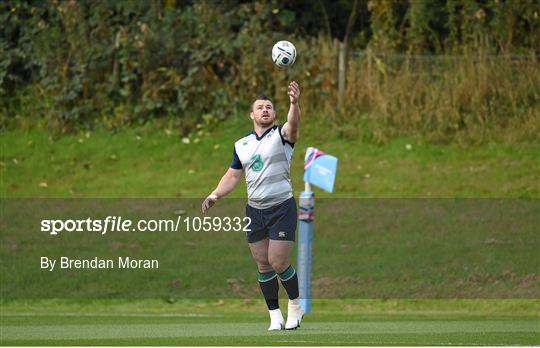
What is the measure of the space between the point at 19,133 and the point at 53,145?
967 mm

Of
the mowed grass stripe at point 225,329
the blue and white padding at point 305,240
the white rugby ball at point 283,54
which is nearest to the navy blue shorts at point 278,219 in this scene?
the mowed grass stripe at point 225,329

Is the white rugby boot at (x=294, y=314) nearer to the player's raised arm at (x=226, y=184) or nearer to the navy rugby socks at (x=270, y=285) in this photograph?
the navy rugby socks at (x=270, y=285)

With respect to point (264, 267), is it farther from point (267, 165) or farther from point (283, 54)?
point (283, 54)

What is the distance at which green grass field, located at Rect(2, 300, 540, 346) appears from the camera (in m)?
11.2

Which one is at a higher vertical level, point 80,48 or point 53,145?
point 80,48

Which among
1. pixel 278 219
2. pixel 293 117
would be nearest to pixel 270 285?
pixel 278 219

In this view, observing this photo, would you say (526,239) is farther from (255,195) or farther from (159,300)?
(255,195)

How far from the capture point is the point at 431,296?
63.8 feet

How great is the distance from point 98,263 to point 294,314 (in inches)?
365

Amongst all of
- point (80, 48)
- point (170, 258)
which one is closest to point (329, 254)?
point (170, 258)

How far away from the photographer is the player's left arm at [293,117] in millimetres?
10578

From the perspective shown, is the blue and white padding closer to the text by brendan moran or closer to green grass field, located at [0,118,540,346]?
green grass field, located at [0,118,540,346]

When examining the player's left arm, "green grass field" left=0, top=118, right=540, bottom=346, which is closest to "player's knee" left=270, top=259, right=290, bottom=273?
the player's left arm

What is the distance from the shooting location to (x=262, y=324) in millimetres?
14156
